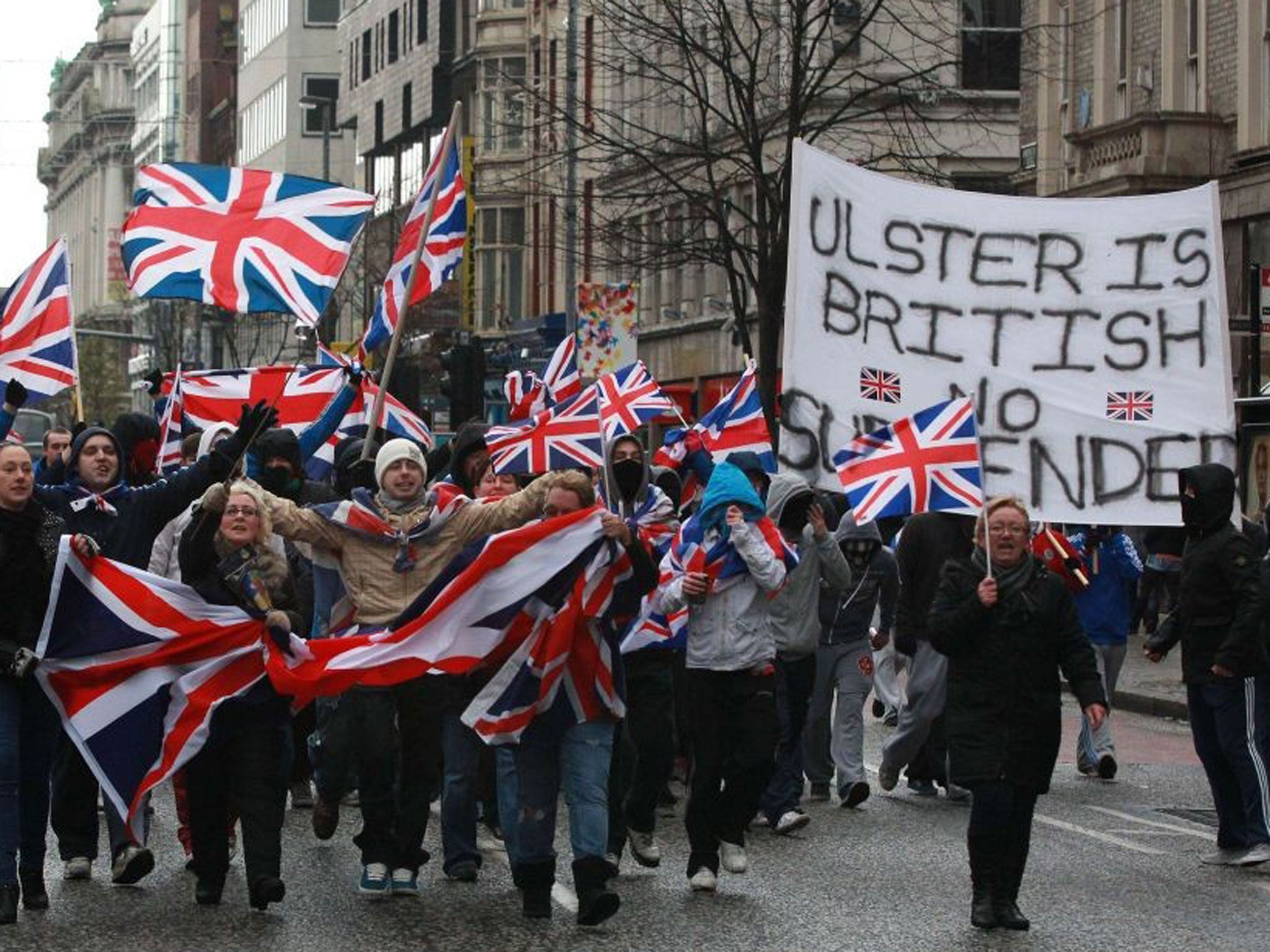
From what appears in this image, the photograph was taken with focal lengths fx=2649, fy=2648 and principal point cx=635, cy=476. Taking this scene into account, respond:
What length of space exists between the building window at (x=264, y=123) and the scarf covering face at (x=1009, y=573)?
305 feet

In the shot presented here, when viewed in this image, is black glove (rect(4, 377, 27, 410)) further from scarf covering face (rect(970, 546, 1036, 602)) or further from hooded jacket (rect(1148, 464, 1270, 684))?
hooded jacket (rect(1148, 464, 1270, 684))

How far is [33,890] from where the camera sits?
401 inches

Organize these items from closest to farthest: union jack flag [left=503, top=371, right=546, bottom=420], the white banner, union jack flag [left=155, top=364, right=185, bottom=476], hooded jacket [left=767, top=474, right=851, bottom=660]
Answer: hooded jacket [left=767, top=474, right=851, bottom=660] < the white banner < union jack flag [left=155, top=364, right=185, bottom=476] < union jack flag [left=503, top=371, right=546, bottom=420]

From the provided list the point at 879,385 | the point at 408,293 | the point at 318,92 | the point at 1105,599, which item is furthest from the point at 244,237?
the point at 318,92

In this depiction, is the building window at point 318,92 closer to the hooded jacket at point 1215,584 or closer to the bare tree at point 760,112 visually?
the bare tree at point 760,112

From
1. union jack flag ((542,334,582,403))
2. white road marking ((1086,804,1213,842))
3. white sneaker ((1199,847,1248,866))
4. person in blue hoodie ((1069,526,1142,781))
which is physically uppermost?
union jack flag ((542,334,582,403))

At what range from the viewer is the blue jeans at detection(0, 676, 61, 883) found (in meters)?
9.97

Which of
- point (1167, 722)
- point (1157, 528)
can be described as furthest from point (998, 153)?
point (1167, 722)

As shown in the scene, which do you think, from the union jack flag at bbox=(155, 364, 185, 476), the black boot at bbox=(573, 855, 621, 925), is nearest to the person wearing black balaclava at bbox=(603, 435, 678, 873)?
→ the black boot at bbox=(573, 855, 621, 925)

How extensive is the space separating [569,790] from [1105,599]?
22.0 ft

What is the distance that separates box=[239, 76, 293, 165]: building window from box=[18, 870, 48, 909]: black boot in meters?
92.7

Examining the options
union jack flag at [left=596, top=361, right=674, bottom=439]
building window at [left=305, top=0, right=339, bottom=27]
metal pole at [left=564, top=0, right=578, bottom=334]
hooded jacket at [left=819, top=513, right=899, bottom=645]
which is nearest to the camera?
hooded jacket at [left=819, top=513, right=899, bottom=645]

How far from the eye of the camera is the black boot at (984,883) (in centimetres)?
994

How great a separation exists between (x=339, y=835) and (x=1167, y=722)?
9.48 meters
